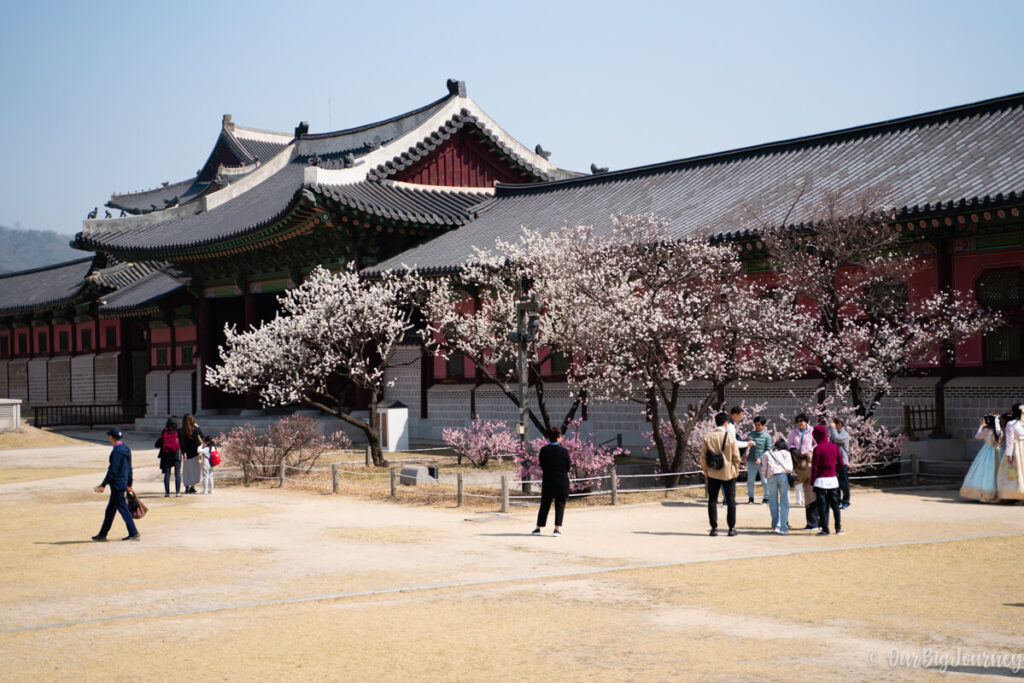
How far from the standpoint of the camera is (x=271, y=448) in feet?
81.6

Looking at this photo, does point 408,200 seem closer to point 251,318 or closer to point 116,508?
point 251,318

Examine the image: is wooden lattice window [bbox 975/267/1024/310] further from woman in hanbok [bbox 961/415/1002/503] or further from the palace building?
woman in hanbok [bbox 961/415/1002/503]

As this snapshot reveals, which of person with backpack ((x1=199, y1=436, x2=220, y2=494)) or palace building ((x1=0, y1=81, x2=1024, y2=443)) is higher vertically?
palace building ((x1=0, y1=81, x2=1024, y2=443))

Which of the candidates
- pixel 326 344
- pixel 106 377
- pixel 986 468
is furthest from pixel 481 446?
pixel 106 377

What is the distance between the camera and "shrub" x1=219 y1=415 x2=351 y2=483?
78.1 ft

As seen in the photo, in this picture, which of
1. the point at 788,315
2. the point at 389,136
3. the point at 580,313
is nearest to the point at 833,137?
the point at 788,315

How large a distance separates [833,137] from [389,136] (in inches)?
778

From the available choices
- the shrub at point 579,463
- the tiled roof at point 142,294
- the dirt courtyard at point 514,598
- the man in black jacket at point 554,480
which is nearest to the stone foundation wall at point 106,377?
the tiled roof at point 142,294

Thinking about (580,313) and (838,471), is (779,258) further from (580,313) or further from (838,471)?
(838,471)

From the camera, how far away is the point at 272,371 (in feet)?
88.8

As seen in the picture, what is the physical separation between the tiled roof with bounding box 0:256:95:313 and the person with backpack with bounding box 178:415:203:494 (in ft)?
97.0

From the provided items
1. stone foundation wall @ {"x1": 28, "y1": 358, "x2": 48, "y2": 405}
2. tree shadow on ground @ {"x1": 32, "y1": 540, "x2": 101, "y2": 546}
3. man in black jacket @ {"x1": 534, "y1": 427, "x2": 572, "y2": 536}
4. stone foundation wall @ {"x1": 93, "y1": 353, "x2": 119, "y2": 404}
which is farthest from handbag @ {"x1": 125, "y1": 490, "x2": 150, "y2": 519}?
stone foundation wall @ {"x1": 28, "y1": 358, "x2": 48, "y2": 405}

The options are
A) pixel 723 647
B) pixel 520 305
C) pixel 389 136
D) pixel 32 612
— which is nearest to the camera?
pixel 723 647

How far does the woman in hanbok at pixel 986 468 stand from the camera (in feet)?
59.3
